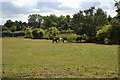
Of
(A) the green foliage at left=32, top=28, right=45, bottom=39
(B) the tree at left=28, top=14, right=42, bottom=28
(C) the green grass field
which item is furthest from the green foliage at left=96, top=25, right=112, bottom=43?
(B) the tree at left=28, top=14, right=42, bottom=28

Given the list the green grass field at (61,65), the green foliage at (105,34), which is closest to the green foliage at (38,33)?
the green foliage at (105,34)

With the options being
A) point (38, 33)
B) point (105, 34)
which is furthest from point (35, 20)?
point (105, 34)

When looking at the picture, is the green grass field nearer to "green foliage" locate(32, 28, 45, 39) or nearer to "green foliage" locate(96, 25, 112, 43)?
"green foliage" locate(96, 25, 112, 43)

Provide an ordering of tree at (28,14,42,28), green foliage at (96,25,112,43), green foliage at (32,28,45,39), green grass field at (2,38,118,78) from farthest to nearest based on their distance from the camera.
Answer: tree at (28,14,42,28) → green foliage at (32,28,45,39) → green foliage at (96,25,112,43) → green grass field at (2,38,118,78)

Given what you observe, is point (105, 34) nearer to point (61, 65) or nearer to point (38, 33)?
point (61, 65)

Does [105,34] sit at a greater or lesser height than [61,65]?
greater

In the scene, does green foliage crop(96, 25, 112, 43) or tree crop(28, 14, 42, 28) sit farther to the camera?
tree crop(28, 14, 42, 28)

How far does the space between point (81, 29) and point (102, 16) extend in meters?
5.70

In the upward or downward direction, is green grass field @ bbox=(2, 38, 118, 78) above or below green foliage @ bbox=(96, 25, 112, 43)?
below

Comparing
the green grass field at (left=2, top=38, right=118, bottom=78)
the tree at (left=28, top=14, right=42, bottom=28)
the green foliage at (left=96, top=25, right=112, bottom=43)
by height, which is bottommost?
the green grass field at (left=2, top=38, right=118, bottom=78)

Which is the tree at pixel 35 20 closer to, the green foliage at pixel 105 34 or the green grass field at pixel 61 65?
the green foliage at pixel 105 34

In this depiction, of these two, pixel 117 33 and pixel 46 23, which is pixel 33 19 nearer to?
pixel 46 23

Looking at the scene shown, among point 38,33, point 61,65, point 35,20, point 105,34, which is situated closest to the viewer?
point 61,65

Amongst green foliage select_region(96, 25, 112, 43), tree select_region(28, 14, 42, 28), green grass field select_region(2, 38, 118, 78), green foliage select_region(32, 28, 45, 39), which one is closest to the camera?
green grass field select_region(2, 38, 118, 78)
